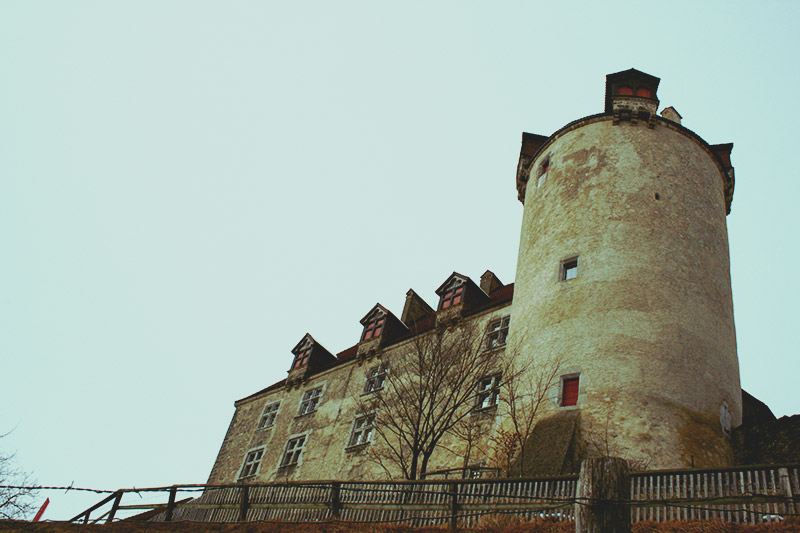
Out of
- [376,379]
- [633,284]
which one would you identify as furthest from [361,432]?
[633,284]

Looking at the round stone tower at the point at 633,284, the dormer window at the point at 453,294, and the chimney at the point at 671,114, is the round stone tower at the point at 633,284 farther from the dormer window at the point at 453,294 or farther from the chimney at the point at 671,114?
the dormer window at the point at 453,294

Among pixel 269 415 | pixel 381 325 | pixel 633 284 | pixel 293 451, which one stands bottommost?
pixel 293 451

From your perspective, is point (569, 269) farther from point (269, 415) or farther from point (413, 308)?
point (269, 415)

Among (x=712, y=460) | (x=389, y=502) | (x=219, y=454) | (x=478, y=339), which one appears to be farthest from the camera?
(x=219, y=454)

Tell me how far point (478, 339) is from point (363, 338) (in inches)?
348

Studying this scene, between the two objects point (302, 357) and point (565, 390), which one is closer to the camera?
point (565, 390)

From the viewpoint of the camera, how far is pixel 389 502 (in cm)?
1257

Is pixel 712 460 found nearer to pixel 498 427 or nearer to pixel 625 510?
pixel 498 427

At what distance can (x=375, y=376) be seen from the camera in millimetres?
28578

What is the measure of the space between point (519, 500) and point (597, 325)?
838cm

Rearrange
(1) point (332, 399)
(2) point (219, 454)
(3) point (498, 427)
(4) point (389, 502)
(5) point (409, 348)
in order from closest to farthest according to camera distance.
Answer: (4) point (389, 502), (3) point (498, 427), (5) point (409, 348), (1) point (332, 399), (2) point (219, 454)

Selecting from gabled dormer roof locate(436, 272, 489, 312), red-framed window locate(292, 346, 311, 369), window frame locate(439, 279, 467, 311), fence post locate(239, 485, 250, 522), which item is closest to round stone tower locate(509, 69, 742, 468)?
gabled dormer roof locate(436, 272, 489, 312)

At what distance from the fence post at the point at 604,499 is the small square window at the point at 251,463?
26.0m

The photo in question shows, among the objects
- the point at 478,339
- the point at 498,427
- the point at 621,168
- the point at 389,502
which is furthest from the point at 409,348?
the point at 389,502
